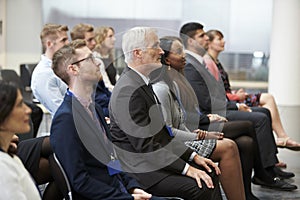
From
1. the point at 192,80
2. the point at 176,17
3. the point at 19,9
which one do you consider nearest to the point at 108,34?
the point at 192,80

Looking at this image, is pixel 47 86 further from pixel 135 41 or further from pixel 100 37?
pixel 100 37

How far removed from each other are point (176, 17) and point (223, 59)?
1.28m

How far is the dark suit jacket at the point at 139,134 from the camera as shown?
3057 mm

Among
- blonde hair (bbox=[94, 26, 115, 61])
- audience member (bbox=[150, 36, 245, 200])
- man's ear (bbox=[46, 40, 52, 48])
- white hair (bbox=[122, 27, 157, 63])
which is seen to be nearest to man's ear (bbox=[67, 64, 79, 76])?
white hair (bbox=[122, 27, 157, 63])

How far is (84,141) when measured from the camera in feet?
8.68

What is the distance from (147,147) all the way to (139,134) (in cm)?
8

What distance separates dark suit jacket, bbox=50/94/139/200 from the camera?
2.57 metres

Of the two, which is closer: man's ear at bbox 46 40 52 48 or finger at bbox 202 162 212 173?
finger at bbox 202 162 212 173

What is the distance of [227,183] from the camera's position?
3.65 meters

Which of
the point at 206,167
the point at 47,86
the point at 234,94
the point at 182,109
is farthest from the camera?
the point at 234,94

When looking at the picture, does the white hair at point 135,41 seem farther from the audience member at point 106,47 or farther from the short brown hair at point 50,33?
the audience member at point 106,47

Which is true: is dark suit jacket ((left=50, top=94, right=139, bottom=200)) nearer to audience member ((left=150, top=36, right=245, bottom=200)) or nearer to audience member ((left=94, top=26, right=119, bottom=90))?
audience member ((left=150, top=36, right=245, bottom=200))

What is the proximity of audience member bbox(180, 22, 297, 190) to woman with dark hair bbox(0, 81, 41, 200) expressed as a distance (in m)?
2.55

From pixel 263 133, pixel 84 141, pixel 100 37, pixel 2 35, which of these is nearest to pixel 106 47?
pixel 100 37
